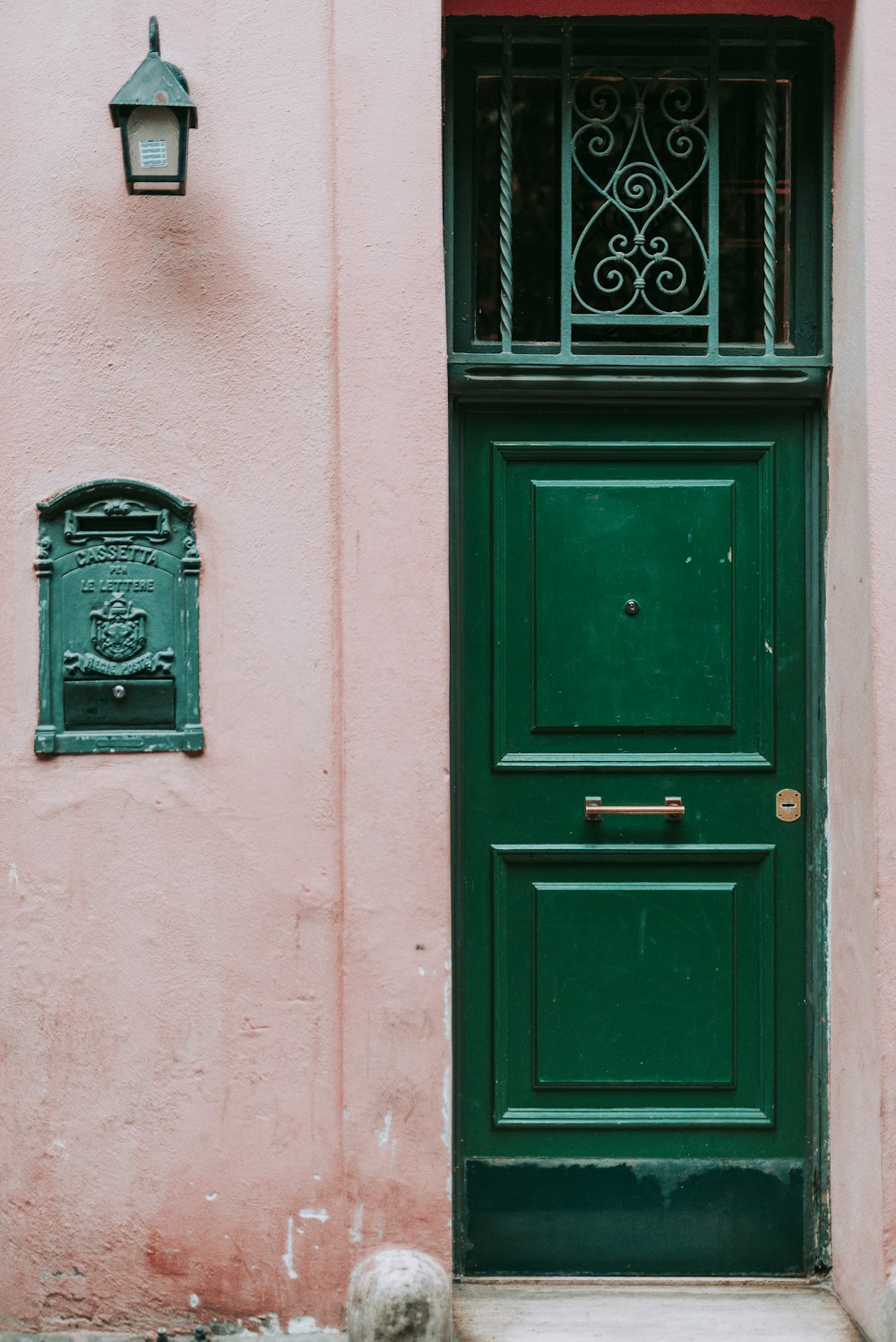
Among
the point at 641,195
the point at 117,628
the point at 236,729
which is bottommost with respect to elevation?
the point at 236,729

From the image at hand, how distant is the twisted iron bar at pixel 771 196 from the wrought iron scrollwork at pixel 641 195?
0.63ft

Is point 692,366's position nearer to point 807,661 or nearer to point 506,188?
point 506,188

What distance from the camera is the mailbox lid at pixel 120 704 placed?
3736 millimetres

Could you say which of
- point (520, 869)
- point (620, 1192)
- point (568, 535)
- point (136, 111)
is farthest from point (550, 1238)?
point (136, 111)

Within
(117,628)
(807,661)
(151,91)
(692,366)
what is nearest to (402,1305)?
(117,628)

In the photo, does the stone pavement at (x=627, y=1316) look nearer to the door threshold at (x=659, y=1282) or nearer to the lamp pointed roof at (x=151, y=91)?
the door threshold at (x=659, y=1282)

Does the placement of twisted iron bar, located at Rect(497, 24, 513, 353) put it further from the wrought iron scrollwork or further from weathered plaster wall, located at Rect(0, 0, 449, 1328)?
weathered plaster wall, located at Rect(0, 0, 449, 1328)

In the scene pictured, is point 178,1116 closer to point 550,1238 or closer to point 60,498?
point 550,1238

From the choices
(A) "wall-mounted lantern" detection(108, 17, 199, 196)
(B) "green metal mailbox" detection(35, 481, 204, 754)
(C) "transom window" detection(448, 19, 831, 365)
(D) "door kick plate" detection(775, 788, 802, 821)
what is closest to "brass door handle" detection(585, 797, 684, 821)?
(D) "door kick plate" detection(775, 788, 802, 821)

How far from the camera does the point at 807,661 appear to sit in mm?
4020

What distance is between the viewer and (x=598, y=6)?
3.85 metres

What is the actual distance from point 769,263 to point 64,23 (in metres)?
2.23

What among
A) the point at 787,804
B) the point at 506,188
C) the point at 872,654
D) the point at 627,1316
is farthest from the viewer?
the point at 787,804

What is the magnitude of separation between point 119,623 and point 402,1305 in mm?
2091
